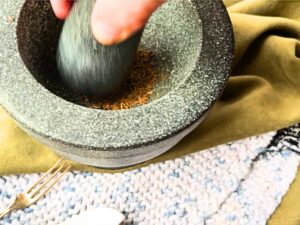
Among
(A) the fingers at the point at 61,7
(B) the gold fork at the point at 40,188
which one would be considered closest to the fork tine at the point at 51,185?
(B) the gold fork at the point at 40,188

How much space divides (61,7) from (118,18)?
0.57 ft

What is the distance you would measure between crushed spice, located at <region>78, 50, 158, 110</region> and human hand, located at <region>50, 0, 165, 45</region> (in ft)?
0.57

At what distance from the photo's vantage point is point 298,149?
1047 mm

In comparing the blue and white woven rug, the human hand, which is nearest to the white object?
the blue and white woven rug

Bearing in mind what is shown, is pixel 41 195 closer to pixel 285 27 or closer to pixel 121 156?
pixel 121 156

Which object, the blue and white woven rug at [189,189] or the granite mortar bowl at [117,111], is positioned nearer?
the granite mortar bowl at [117,111]

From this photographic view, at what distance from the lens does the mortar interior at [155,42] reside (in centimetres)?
93

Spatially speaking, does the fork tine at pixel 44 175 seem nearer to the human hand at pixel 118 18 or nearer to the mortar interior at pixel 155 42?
the mortar interior at pixel 155 42

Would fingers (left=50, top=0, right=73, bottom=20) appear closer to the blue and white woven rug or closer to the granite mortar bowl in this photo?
the granite mortar bowl

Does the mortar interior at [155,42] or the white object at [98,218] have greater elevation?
the mortar interior at [155,42]

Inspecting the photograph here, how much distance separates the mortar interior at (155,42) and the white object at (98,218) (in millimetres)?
186

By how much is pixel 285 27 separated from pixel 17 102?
54cm

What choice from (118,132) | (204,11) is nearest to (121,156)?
(118,132)

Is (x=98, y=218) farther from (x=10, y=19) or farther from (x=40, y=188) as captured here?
(x=10, y=19)
